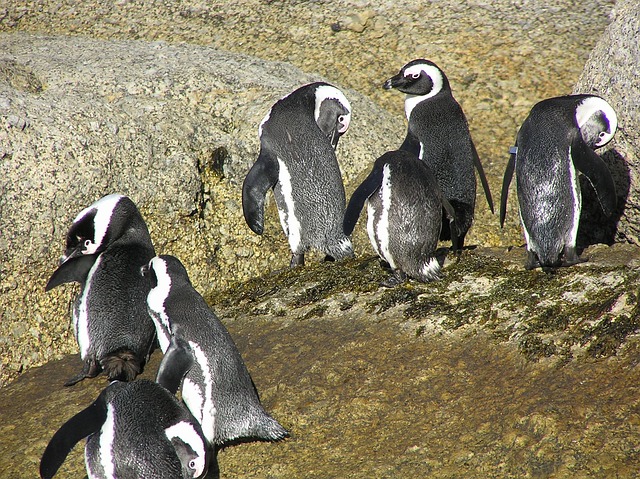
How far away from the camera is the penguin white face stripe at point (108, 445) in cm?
338

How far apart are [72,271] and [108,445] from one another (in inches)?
64.6

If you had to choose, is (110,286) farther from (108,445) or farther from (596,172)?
(596,172)

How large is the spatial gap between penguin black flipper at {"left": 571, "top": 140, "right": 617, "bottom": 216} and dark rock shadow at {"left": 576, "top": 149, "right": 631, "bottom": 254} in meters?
0.49

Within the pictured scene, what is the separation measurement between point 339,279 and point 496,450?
6.44ft

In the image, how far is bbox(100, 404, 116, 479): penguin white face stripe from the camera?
11.1 ft

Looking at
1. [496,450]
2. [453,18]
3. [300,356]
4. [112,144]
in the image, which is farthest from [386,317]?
[453,18]

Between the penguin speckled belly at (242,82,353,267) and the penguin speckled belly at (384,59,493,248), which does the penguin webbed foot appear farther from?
the penguin speckled belly at (384,59,493,248)

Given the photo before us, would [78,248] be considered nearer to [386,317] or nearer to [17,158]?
[17,158]

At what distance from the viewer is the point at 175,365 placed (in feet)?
12.2

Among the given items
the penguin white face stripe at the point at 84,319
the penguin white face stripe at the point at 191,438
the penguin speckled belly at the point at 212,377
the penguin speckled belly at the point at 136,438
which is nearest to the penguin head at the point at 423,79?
the penguin white face stripe at the point at 84,319

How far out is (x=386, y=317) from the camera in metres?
4.46

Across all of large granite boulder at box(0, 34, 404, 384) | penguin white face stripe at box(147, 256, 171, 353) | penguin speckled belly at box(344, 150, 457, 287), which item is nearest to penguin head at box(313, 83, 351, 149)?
large granite boulder at box(0, 34, 404, 384)

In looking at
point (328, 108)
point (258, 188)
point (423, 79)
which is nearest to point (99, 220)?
point (258, 188)

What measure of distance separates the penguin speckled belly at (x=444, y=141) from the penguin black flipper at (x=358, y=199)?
0.93m
